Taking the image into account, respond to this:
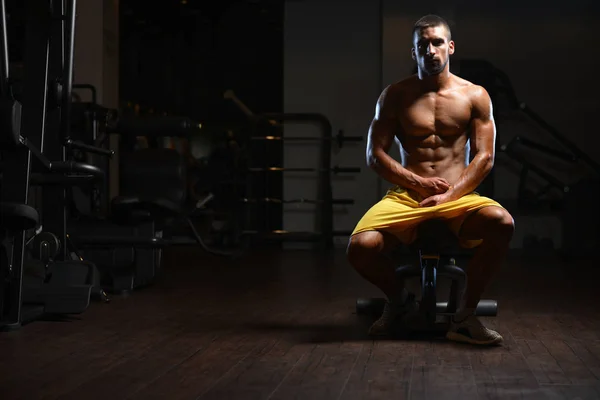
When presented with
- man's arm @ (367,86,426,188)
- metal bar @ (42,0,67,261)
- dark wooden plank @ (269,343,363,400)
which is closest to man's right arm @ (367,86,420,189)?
man's arm @ (367,86,426,188)

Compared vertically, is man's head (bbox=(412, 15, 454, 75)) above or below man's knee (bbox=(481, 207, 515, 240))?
above

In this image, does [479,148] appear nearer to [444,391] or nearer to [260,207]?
[444,391]

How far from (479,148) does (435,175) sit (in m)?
0.19

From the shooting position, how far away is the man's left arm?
2.94 metres

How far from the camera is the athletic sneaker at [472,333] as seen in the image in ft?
9.39

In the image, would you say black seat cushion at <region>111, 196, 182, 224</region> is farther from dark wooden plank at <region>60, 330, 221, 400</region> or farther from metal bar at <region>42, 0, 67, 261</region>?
dark wooden plank at <region>60, 330, 221, 400</region>

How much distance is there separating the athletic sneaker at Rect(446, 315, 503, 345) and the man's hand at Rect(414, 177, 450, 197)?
17.8 inches

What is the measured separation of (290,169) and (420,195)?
453 centimetres

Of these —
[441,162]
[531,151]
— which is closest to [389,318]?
[441,162]

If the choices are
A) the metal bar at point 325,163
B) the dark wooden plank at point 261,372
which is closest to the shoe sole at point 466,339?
the dark wooden plank at point 261,372

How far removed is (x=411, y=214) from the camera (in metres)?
2.94

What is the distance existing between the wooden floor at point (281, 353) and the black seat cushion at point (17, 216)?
40 cm

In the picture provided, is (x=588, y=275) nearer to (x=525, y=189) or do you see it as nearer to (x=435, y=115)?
(x=525, y=189)

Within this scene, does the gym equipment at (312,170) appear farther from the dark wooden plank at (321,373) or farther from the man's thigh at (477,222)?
the dark wooden plank at (321,373)
